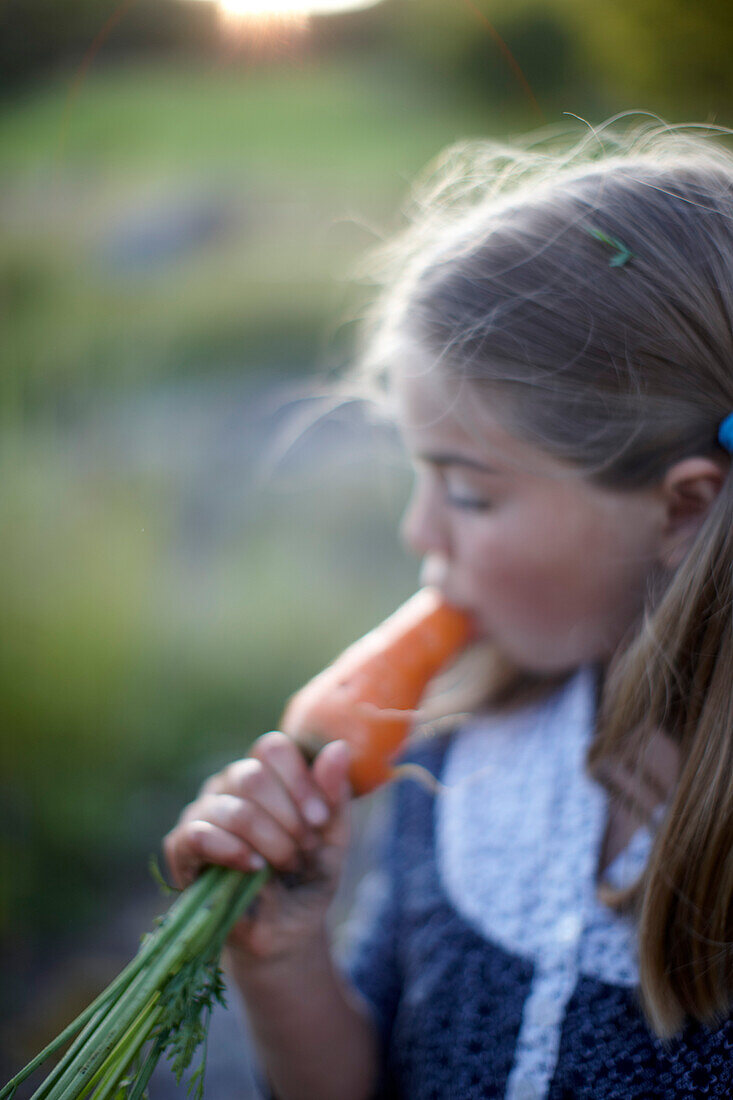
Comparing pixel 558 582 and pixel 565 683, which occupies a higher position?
pixel 558 582

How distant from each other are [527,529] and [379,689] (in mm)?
509

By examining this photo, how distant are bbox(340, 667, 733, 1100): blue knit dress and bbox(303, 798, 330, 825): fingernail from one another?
317mm

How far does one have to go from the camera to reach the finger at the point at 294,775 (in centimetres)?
132

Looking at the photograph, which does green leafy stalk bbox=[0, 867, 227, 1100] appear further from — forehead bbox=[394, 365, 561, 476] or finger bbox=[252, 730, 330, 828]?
forehead bbox=[394, 365, 561, 476]

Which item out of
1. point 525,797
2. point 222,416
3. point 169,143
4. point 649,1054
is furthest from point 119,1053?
point 169,143

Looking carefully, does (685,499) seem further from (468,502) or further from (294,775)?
(294,775)

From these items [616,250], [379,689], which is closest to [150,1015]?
[379,689]

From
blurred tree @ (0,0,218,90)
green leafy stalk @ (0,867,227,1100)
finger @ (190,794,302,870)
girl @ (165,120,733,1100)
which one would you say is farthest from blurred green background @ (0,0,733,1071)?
green leafy stalk @ (0,867,227,1100)

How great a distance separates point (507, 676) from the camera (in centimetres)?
171

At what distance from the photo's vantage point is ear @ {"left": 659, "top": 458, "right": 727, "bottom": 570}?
1.24m

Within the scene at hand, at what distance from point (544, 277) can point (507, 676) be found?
819 millimetres

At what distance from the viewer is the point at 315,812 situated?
132 cm

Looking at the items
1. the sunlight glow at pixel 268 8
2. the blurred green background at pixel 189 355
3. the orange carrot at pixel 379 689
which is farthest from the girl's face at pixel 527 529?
the sunlight glow at pixel 268 8

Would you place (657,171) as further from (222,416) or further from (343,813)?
(222,416)
